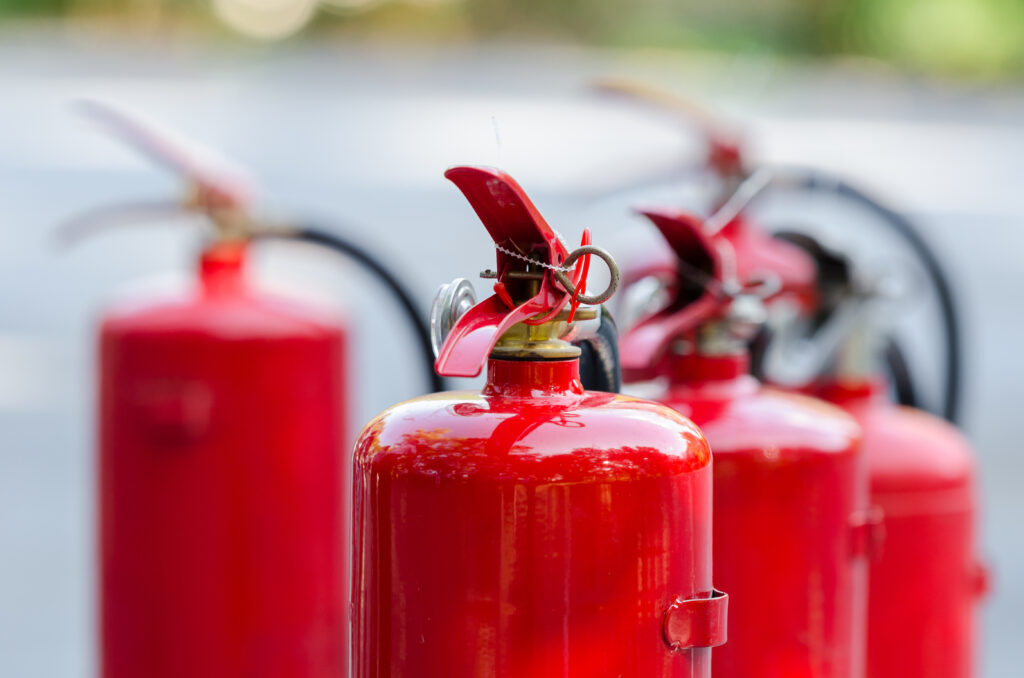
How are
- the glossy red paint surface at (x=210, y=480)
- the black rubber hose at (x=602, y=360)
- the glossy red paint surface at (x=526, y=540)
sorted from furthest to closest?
the glossy red paint surface at (x=210, y=480) → the black rubber hose at (x=602, y=360) → the glossy red paint surface at (x=526, y=540)

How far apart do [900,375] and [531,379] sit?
2.13 ft

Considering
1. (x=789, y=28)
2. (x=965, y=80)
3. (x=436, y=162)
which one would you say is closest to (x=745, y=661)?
(x=436, y=162)

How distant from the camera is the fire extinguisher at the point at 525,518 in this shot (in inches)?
20.8

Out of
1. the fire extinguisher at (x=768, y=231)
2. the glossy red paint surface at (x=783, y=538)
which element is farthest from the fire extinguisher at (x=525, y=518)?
the fire extinguisher at (x=768, y=231)

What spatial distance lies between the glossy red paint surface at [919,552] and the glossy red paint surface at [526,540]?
368mm

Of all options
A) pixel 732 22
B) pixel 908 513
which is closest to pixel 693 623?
pixel 908 513

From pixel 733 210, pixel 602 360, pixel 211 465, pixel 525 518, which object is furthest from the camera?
pixel 211 465

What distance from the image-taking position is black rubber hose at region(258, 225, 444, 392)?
1.11 metres

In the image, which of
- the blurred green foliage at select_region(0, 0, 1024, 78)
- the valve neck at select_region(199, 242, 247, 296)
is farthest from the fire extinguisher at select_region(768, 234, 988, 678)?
the blurred green foliage at select_region(0, 0, 1024, 78)

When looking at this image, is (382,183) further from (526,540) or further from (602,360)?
(526,540)

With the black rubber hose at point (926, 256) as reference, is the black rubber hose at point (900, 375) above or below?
below

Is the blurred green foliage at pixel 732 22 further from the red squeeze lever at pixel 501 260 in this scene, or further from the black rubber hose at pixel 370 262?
the red squeeze lever at pixel 501 260

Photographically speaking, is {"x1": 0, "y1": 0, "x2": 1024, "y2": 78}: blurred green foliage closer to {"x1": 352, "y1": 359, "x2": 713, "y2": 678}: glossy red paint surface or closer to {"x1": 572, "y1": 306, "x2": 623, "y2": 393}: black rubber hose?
{"x1": 572, "y1": 306, "x2": 623, "y2": 393}: black rubber hose

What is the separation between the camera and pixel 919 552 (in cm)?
90
